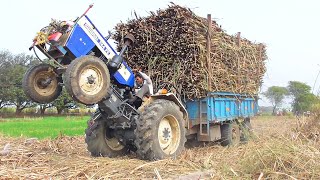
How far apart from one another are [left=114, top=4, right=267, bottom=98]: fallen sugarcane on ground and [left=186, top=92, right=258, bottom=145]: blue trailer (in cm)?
29

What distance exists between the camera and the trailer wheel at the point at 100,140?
8195 millimetres

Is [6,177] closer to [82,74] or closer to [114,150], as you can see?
[82,74]

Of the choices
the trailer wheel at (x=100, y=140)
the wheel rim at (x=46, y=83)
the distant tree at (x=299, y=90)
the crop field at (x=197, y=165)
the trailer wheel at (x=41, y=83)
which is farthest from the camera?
the distant tree at (x=299, y=90)

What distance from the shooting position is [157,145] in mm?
7336

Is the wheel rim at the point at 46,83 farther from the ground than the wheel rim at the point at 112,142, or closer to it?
farther from the ground

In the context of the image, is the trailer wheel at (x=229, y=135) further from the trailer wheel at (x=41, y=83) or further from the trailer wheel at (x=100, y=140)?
the trailer wheel at (x=41, y=83)

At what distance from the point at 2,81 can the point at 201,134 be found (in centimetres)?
4850

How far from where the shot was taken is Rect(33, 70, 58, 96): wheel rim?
7.12 m

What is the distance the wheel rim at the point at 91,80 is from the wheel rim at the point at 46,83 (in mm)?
1002

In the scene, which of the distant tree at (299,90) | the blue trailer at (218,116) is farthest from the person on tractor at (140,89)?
the distant tree at (299,90)

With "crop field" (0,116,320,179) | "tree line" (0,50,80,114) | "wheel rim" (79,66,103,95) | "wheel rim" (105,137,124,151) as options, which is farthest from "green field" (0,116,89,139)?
"tree line" (0,50,80,114)

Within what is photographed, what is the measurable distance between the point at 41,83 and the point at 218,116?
4.76 m

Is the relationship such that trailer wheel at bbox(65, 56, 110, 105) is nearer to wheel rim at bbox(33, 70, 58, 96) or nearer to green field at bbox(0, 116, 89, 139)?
wheel rim at bbox(33, 70, 58, 96)

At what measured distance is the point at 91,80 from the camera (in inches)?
258
